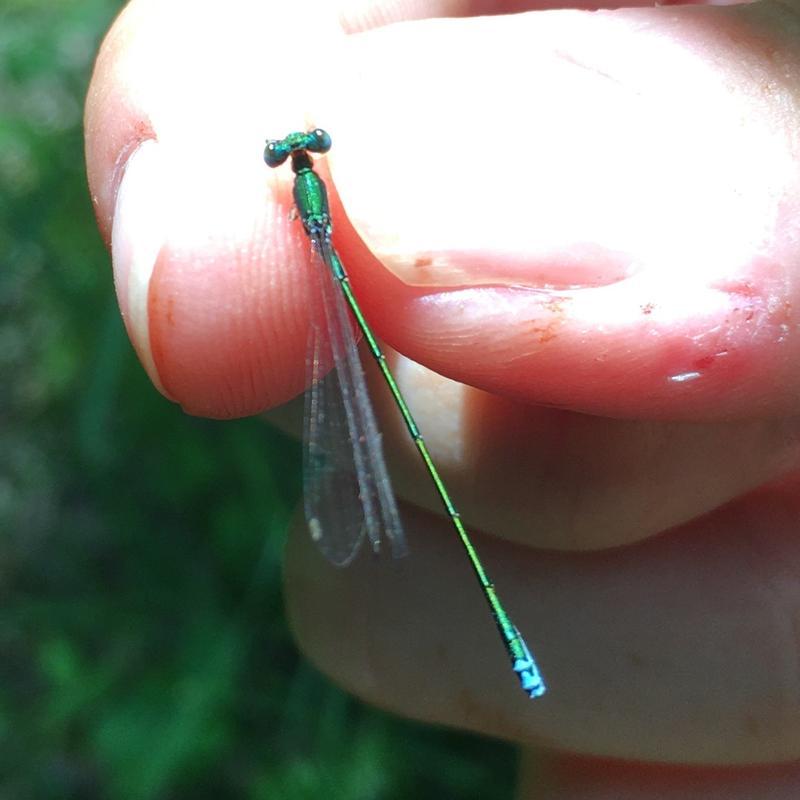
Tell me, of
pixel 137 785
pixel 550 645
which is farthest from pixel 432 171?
pixel 137 785

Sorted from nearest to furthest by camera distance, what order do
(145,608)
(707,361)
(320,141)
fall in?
(707,361) → (320,141) → (145,608)

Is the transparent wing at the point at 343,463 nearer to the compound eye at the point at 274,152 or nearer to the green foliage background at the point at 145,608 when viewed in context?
the compound eye at the point at 274,152

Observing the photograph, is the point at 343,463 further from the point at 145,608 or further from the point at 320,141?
the point at 145,608

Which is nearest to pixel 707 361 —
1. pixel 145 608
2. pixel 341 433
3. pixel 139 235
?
pixel 341 433

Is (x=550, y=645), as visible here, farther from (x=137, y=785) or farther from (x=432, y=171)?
(x=137, y=785)

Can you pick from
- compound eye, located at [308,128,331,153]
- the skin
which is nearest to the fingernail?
the skin

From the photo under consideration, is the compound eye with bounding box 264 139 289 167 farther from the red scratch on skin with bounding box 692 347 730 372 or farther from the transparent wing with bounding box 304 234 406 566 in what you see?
the red scratch on skin with bounding box 692 347 730 372
